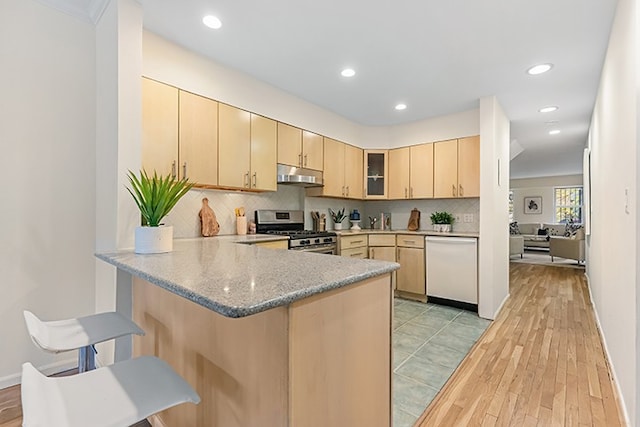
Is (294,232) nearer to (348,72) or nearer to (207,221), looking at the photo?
(207,221)

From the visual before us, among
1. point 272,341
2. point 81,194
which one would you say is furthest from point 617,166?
point 81,194

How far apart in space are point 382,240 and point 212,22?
123 inches

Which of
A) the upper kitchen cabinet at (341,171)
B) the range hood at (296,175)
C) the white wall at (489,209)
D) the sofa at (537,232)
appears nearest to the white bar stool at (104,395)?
the range hood at (296,175)

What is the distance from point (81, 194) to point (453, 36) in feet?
9.71

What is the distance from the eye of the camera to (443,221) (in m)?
4.21

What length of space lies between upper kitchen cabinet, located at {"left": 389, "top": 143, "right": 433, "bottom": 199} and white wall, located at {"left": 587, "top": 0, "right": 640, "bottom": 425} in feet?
6.43

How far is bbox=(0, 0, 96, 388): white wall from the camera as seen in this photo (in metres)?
1.94

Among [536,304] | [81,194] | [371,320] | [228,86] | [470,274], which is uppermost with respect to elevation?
[228,86]

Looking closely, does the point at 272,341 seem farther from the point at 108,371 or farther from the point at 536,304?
the point at 536,304

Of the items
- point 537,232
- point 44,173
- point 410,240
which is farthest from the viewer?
point 537,232

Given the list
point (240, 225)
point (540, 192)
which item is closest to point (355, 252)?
point (240, 225)

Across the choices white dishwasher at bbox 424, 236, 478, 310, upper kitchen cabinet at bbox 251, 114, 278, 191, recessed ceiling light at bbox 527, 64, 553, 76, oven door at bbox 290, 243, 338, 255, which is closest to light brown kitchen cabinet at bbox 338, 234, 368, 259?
→ oven door at bbox 290, 243, 338, 255

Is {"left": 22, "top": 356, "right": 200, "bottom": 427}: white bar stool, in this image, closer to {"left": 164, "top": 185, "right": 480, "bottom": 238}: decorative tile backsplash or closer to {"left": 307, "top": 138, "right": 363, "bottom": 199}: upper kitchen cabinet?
{"left": 164, "top": 185, "right": 480, "bottom": 238}: decorative tile backsplash

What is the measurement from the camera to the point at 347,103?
12.2 feet
